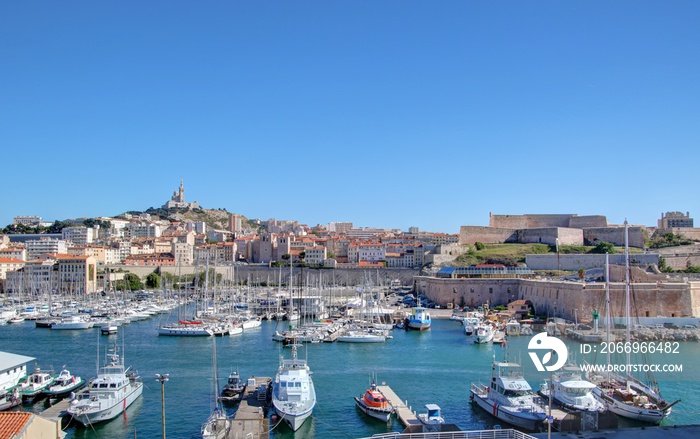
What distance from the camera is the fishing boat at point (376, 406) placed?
13438mm

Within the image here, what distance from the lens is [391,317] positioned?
30875mm

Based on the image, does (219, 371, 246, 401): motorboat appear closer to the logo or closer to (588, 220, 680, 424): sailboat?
the logo

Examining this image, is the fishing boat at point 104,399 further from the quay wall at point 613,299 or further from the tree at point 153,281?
the tree at point 153,281

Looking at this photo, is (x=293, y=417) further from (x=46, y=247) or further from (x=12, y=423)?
(x=46, y=247)

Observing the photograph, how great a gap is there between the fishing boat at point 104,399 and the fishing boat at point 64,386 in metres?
1.43

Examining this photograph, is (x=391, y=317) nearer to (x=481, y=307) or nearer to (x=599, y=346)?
(x=481, y=307)

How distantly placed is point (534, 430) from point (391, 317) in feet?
61.4

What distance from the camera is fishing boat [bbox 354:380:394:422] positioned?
44.1ft

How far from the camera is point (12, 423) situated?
7.16m

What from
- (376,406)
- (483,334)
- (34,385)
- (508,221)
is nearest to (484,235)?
(508,221)

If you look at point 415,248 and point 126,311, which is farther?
point 415,248

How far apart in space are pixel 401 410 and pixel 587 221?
151ft

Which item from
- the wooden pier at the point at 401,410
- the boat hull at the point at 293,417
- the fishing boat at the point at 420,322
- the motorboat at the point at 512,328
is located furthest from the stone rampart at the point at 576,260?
the boat hull at the point at 293,417

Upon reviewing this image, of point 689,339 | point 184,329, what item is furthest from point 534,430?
point 184,329
